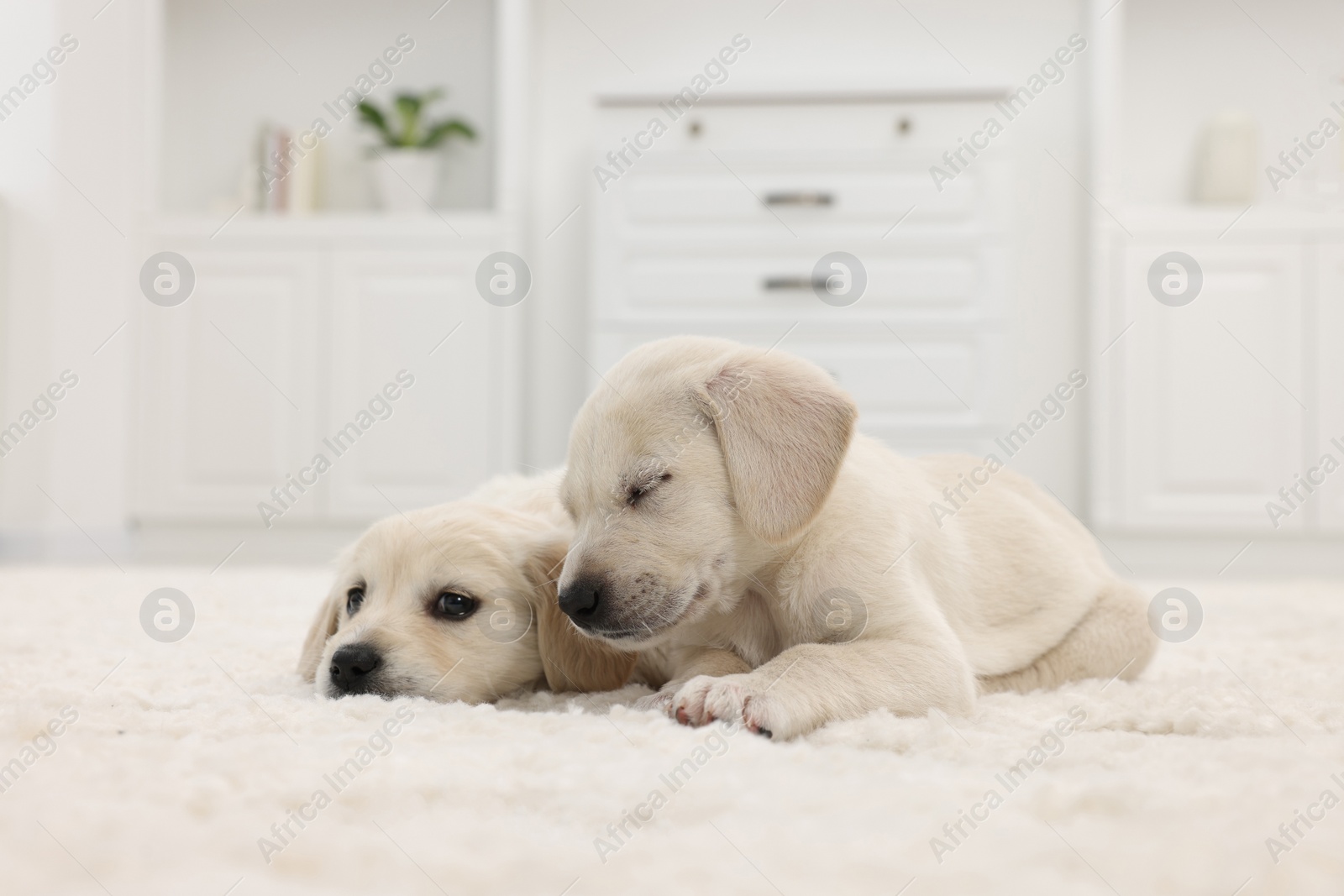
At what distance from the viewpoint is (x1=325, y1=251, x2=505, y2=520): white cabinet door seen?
16.1 feet

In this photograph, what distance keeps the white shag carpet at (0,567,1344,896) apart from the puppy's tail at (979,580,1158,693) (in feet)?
0.45

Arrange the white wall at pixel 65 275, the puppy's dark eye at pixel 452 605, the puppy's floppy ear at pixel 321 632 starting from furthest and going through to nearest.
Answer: the white wall at pixel 65 275
the puppy's floppy ear at pixel 321 632
the puppy's dark eye at pixel 452 605

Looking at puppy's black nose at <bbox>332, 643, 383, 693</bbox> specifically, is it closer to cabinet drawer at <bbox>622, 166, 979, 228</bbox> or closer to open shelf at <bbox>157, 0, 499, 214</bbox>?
cabinet drawer at <bbox>622, 166, 979, 228</bbox>

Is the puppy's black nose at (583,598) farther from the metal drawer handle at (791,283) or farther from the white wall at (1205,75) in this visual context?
the white wall at (1205,75)

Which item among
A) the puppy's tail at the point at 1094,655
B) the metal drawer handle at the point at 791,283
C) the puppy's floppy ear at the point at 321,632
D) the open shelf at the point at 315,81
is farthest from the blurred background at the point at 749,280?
the puppy's floppy ear at the point at 321,632

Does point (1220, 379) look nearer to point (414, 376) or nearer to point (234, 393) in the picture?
point (414, 376)

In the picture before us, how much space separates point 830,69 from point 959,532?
4651 mm

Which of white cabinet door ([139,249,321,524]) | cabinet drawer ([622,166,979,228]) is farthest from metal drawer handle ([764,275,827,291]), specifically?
white cabinet door ([139,249,321,524])

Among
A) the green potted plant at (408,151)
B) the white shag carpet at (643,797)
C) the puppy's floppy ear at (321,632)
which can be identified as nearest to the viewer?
the white shag carpet at (643,797)

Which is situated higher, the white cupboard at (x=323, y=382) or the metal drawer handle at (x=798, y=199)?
the metal drawer handle at (x=798, y=199)

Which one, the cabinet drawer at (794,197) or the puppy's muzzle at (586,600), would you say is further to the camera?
the cabinet drawer at (794,197)

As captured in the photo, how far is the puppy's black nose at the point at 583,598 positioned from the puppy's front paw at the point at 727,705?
0.51 feet

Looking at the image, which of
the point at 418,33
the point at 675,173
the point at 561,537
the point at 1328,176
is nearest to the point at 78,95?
the point at 418,33

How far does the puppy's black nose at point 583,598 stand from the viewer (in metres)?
1.26
